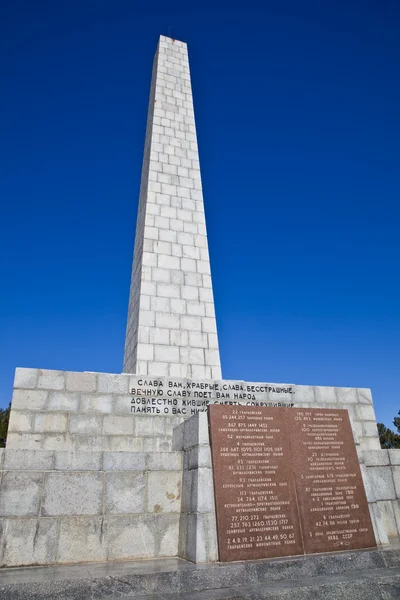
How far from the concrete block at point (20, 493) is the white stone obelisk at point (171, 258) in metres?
4.43

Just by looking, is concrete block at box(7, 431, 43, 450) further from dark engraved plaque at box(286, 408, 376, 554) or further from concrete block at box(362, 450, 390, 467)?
concrete block at box(362, 450, 390, 467)

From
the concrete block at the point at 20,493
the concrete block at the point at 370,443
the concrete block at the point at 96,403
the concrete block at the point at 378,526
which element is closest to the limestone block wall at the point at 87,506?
the concrete block at the point at 20,493

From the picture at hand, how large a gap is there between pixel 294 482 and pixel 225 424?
1.33m

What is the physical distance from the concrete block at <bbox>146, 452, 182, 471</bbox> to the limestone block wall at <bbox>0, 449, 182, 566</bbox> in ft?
0.05

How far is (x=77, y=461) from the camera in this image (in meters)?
6.27

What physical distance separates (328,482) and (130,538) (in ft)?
10.1

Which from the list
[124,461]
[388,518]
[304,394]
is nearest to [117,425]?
[124,461]

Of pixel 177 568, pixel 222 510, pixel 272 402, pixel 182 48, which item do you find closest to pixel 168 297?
pixel 272 402

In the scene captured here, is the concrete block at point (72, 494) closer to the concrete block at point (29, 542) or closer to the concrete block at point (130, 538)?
the concrete block at point (29, 542)

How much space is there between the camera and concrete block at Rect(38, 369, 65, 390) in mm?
8258

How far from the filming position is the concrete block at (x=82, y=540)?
5.54 metres

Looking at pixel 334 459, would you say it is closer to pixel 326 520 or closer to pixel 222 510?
pixel 326 520

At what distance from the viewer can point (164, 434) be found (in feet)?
27.6

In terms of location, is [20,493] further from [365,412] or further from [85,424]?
[365,412]
